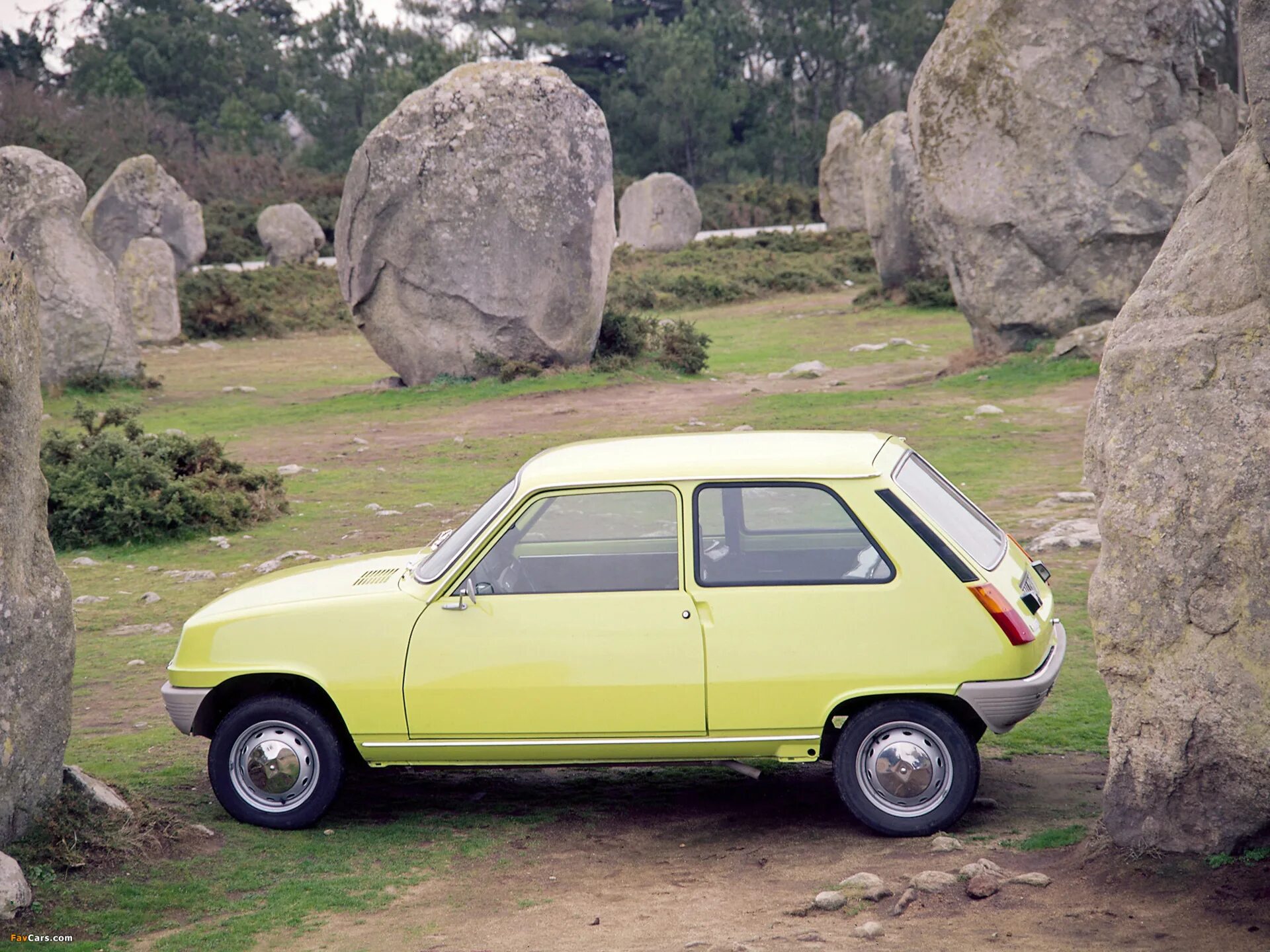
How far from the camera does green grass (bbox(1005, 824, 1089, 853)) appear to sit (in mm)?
5312

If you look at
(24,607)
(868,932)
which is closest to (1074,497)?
(868,932)

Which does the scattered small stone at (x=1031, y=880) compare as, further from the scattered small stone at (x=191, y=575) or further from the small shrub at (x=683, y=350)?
the small shrub at (x=683, y=350)

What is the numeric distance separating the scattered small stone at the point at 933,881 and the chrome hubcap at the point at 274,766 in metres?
Answer: 2.52

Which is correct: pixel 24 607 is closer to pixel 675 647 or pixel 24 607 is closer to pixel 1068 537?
pixel 675 647

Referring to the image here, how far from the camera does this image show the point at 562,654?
18.5 ft

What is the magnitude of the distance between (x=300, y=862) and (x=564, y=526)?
5.93 feet

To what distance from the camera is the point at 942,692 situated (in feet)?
17.9

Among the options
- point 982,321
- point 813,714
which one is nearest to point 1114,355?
point 813,714

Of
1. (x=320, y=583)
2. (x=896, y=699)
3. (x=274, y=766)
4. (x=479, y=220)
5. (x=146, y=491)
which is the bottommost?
(x=274, y=766)

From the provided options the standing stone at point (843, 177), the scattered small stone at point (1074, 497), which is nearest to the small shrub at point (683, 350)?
the scattered small stone at point (1074, 497)

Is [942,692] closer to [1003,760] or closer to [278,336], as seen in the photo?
[1003,760]

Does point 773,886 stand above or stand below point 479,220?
below

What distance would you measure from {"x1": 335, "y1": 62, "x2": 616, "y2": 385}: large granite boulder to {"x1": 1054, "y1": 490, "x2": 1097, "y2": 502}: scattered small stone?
10.1 meters

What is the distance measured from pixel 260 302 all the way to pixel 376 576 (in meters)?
26.0
